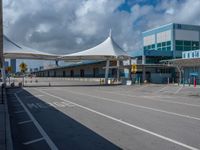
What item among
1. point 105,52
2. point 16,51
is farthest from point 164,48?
point 16,51

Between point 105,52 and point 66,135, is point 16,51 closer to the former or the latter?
point 105,52

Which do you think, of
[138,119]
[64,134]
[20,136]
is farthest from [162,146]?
[138,119]

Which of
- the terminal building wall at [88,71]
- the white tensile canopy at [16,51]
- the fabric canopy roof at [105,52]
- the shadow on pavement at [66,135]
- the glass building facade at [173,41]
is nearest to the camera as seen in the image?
the shadow on pavement at [66,135]

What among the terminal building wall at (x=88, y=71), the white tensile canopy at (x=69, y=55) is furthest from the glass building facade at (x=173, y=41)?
the white tensile canopy at (x=69, y=55)

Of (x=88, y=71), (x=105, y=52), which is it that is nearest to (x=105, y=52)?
(x=105, y=52)

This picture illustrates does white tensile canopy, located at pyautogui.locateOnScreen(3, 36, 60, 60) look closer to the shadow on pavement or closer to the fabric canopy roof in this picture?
the fabric canopy roof

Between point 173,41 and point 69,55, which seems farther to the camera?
point 173,41

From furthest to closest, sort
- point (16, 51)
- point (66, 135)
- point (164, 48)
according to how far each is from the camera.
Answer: point (164, 48)
point (16, 51)
point (66, 135)

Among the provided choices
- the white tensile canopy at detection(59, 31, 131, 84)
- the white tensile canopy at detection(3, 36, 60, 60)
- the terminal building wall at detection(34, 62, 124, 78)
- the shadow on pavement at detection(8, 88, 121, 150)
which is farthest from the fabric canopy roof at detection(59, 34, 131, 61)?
the shadow on pavement at detection(8, 88, 121, 150)

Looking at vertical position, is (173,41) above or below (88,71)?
above

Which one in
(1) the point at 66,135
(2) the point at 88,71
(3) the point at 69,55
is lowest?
(1) the point at 66,135

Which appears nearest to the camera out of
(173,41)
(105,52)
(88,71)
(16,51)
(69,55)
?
(16,51)

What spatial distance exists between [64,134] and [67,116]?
4301 millimetres

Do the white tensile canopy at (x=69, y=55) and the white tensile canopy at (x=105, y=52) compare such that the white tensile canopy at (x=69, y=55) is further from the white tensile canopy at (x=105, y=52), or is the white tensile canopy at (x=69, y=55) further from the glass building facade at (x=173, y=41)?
the glass building facade at (x=173, y=41)
